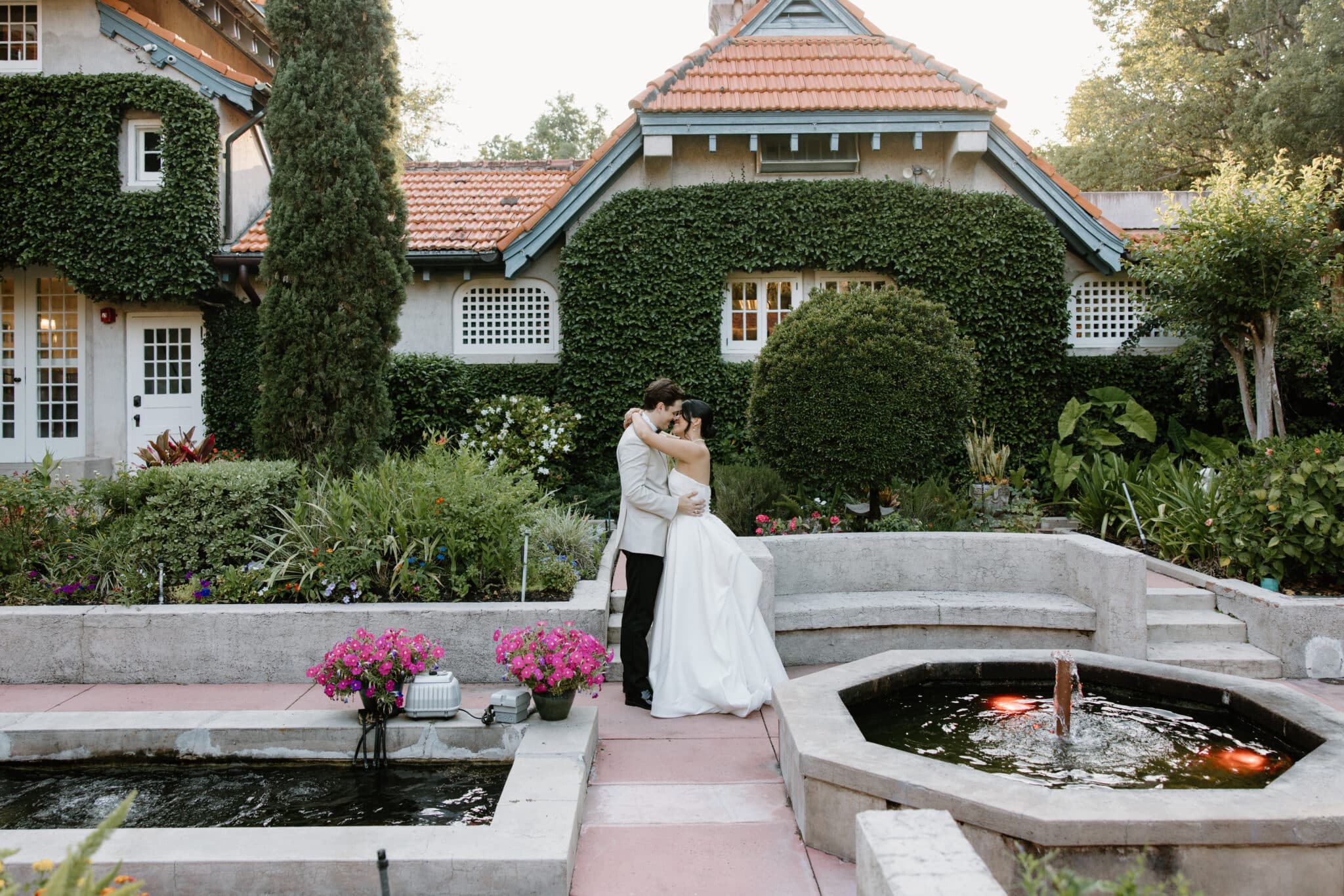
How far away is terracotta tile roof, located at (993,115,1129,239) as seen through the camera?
42.0 ft

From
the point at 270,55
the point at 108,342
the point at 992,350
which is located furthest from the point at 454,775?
the point at 270,55

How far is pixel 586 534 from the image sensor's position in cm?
766

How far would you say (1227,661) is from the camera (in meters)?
6.47

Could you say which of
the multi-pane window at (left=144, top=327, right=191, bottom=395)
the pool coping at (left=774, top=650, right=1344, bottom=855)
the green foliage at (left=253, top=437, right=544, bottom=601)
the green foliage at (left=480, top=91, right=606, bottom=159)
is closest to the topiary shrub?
the green foliage at (left=253, top=437, right=544, bottom=601)

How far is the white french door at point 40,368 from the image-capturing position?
→ 14328 mm

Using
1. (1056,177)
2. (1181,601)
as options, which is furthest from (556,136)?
(1181,601)

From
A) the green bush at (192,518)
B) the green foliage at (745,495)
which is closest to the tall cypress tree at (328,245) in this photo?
the green bush at (192,518)

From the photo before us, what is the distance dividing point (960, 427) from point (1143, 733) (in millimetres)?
3734

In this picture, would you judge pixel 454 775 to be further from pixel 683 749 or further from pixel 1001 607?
pixel 1001 607

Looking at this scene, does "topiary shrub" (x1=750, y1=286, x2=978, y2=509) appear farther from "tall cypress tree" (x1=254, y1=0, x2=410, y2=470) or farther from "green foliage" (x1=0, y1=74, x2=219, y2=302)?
"green foliage" (x1=0, y1=74, x2=219, y2=302)

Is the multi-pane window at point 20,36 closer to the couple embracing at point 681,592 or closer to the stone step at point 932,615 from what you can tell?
the couple embracing at point 681,592

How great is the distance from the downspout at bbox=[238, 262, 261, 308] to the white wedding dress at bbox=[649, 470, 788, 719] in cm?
1043

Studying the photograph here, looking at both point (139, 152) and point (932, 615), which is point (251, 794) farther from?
point (139, 152)

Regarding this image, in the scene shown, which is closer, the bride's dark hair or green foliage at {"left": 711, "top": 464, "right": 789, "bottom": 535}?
the bride's dark hair
